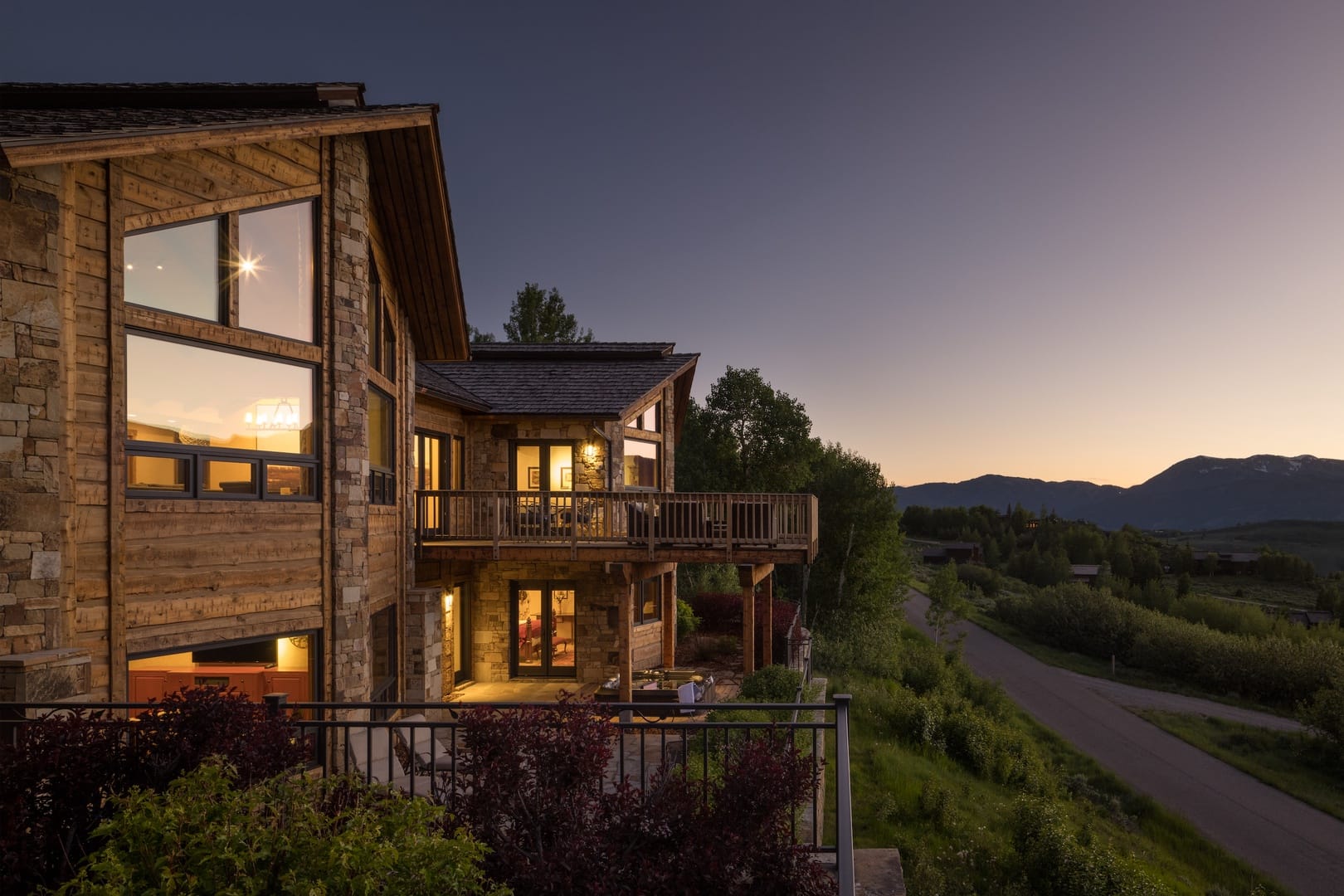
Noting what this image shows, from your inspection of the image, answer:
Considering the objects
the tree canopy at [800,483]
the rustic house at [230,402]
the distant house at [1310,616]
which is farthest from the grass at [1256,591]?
the rustic house at [230,402]

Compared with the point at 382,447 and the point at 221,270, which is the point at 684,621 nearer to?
the point at 382,447

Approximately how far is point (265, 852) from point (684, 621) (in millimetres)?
18776

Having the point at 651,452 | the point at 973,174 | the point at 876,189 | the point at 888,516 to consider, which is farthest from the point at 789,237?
the point at 651,452

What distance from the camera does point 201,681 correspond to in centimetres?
721

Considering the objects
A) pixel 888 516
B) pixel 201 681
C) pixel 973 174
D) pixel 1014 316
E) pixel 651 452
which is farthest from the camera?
pixel 1014 316

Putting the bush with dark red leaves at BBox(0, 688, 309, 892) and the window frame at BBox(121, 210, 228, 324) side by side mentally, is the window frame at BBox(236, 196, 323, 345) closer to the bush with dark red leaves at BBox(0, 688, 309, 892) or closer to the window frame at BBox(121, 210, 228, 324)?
the window frame at BBox(121, 210, 228, 324)

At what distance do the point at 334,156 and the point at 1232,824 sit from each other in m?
29.8

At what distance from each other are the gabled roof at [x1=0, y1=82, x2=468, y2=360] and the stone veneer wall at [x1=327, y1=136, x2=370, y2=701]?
600 millimetres

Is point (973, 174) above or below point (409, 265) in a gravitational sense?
above

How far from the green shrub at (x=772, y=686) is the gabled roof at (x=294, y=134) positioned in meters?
8.14

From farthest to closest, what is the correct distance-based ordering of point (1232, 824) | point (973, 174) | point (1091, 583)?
point (1091, 583) < point (973, 174) < point (1232, 824)

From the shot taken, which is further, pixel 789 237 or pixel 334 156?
pixel 789 237

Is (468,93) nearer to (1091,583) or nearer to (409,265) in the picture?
(409,265)

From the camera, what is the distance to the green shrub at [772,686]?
13.2 meters
